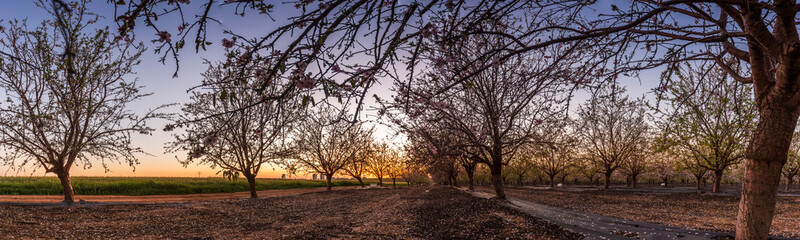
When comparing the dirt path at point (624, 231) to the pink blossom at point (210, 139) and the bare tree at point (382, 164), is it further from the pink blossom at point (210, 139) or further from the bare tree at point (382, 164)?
the bare tree at point (382, 164)

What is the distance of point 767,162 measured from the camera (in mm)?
5332

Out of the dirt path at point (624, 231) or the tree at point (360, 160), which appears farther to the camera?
the tree at point (360, 160)

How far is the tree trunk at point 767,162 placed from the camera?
5312mm

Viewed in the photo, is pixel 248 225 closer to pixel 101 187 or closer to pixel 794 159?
pixel 101 187

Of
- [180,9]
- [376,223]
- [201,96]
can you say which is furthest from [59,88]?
[180,9]

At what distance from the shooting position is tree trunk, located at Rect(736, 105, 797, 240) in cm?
531

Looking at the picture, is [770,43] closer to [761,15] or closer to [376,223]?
[761,15]

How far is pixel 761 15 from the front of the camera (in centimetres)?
537

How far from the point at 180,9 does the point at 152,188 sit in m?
37.1


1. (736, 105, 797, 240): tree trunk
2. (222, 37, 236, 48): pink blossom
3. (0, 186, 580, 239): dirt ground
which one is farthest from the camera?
(0, 186, 580, 239): dirt ground

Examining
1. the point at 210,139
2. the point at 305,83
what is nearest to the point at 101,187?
the point at 210,139

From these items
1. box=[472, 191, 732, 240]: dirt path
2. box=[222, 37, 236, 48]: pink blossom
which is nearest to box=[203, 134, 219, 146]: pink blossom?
box=[222, 37, 236, 48]: pink blossom

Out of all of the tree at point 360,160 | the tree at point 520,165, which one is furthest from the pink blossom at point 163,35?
the tree at point 360,160

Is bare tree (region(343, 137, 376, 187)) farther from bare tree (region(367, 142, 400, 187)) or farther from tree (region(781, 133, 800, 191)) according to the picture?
tree (region(781, 133, 800, 191))
